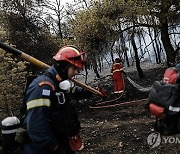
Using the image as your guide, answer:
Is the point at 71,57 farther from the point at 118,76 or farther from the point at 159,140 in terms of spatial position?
the point at 118,76

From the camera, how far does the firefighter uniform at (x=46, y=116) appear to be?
3.18 meters

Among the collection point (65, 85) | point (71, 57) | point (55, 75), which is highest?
point (71, 57)

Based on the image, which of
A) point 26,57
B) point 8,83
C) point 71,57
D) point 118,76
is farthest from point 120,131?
point 8,83

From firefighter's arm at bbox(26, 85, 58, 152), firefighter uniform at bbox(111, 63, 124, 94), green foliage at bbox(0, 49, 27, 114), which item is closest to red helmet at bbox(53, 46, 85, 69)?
firefighter's arm at bbox(26, 85, 58, 152)

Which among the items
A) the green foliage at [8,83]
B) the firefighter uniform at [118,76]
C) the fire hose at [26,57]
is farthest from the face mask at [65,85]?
the firefighter uniform at [118,76]

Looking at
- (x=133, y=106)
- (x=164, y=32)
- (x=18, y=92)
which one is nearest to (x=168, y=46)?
(x=164, y=32)

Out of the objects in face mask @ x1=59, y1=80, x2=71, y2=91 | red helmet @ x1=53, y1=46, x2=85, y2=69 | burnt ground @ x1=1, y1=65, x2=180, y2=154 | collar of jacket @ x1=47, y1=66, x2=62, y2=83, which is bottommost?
burnt ground @ x1=1, y1=65, x2=180, y2=154

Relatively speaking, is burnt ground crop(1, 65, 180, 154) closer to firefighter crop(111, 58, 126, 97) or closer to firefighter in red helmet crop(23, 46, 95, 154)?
firefighter crop(111, 58, 126, 97)

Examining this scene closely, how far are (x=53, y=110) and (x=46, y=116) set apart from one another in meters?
0.14

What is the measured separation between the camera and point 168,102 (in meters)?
3.21

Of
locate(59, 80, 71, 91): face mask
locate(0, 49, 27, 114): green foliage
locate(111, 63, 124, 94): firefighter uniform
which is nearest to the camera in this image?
locate(59, 80, 71, 91): face mask

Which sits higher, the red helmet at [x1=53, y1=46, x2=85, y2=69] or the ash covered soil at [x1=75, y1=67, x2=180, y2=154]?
the red helmet at [x1=53, y1=46, x2=85, y2=69]

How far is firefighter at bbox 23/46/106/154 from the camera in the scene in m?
3.18

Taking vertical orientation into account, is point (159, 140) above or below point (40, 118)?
below
